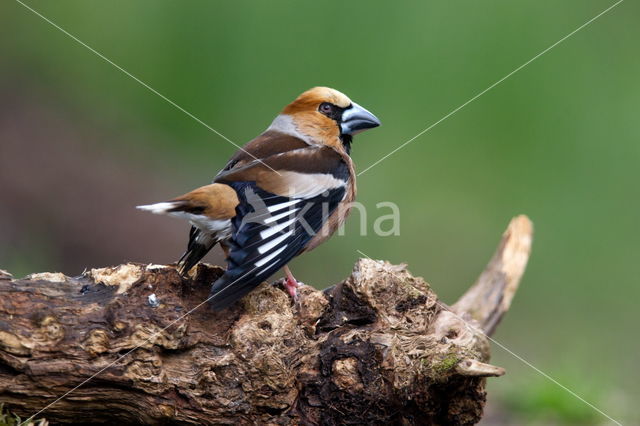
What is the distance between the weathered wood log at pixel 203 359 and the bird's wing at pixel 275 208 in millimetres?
181

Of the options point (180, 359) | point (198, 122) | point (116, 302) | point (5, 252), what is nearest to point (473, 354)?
point (180, 359)

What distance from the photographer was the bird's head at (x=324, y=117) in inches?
225

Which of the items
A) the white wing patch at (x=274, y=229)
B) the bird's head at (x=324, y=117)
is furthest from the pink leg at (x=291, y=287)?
the bird's head at (x=324, y=117)

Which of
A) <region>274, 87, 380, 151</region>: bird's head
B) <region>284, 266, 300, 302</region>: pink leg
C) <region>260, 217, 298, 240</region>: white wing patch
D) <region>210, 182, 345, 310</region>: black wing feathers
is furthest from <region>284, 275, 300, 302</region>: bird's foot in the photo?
<region>274, 87, 380, 151</region>: bird's head

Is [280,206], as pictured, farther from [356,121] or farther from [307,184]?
[356,121]

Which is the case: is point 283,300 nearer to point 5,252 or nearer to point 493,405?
point 493,405

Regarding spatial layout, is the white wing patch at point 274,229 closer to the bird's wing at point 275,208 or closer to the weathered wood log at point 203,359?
the bird's wing at point 275,208

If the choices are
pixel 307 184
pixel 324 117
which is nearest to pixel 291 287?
pixel 307 184

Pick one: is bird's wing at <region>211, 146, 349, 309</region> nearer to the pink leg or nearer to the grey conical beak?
the pink leg

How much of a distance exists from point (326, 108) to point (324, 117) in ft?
0.21

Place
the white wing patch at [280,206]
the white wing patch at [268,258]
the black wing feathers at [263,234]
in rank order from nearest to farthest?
the black wing feathers at [263,234]
the white wing patch at [268,258]
the white wing patch at [280,206]

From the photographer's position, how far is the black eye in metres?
5.75

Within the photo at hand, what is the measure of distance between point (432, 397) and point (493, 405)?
305 centimetres

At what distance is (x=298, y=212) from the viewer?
489 cm
